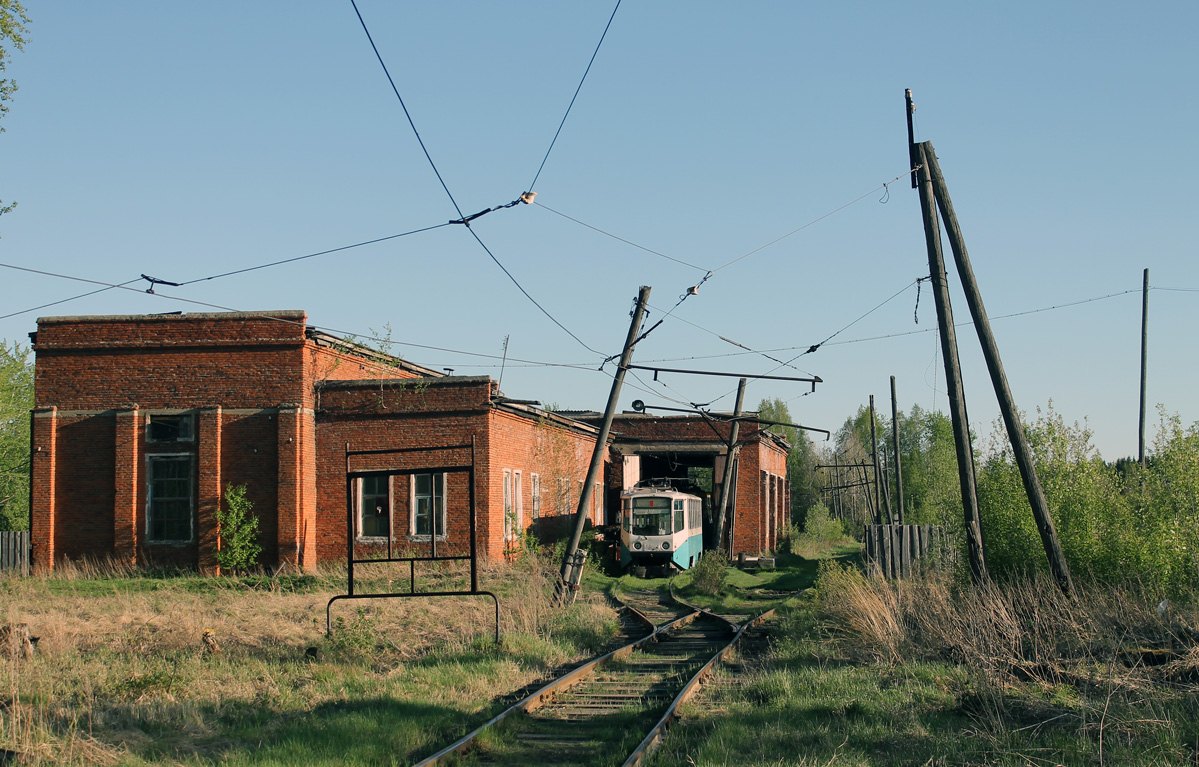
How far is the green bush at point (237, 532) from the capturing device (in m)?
24.9

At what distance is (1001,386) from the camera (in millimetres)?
15000

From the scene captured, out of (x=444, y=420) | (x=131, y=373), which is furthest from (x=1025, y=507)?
(x=131, y=373)

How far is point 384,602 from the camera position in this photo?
778 inches

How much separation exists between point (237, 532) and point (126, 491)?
3275mm

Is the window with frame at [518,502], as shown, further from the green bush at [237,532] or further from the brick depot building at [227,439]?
the green bush at [237,532]

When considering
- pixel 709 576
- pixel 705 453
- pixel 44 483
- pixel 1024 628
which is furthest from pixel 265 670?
pixel 705 453

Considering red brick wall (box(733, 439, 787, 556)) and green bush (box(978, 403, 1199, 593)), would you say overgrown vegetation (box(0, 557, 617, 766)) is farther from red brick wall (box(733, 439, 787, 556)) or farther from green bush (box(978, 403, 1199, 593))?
red brick wall (box(733, 439, 787, 556))

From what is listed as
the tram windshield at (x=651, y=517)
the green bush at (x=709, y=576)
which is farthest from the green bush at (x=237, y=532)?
the tram windshield at (x=651, y=517)

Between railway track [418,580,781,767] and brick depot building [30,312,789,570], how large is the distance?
1227 centimetres

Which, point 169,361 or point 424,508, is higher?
point 169,361

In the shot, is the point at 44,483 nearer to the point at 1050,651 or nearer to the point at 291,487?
the point at 291,487

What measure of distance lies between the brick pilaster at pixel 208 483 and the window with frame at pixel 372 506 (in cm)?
364

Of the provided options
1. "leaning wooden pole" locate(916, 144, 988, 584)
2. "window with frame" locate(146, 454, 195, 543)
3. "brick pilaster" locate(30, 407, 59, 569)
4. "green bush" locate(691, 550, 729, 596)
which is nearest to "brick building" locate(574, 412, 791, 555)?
"green bush" locate(691, 550, 729, 596)

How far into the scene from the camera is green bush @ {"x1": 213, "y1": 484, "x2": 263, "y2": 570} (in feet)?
81.6
